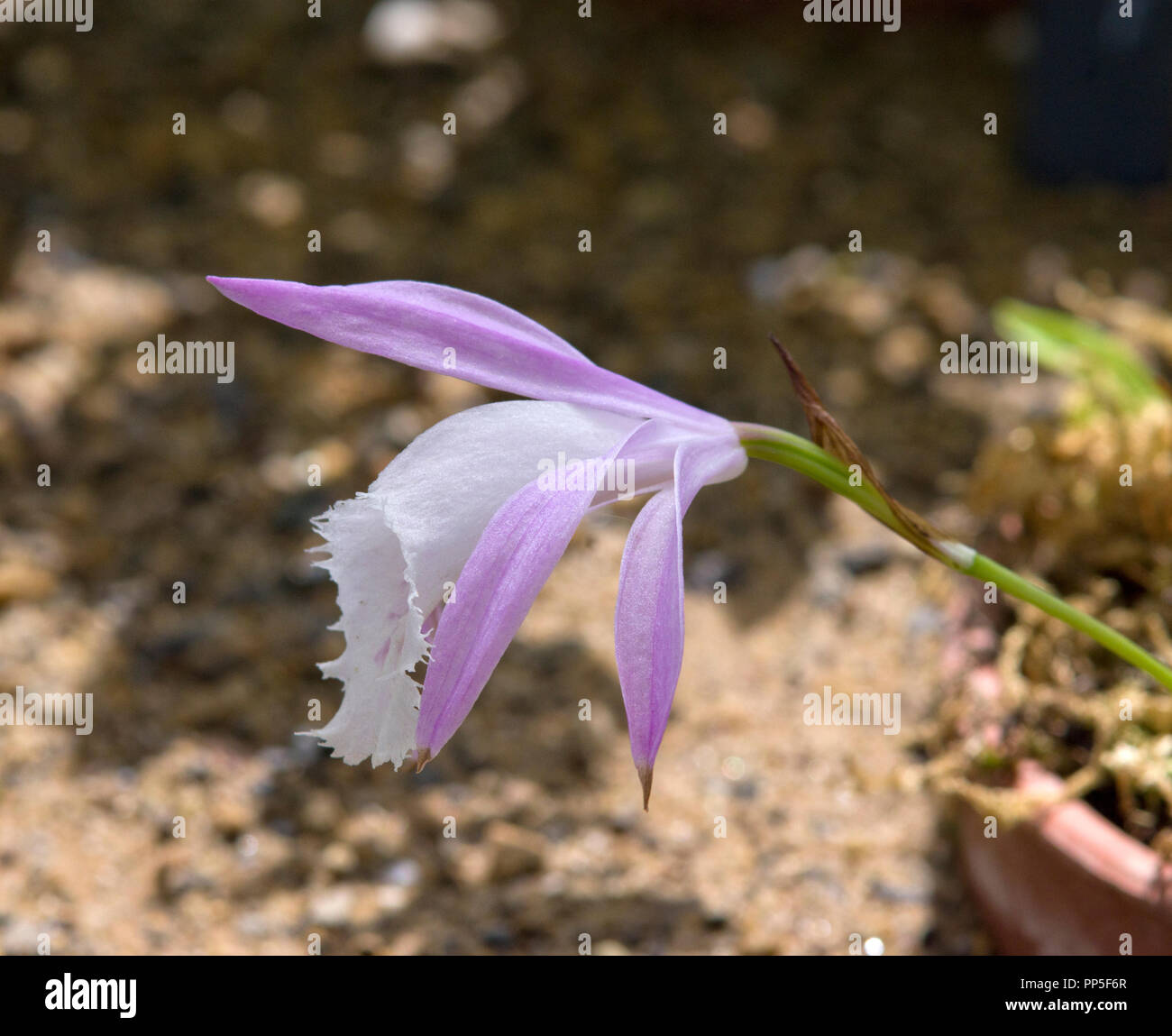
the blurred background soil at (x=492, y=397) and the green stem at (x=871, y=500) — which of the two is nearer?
the green stem at (x=871, y=500)

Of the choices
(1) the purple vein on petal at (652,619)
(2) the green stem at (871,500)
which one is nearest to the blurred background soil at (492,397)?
(2) the green stem at (871,500)

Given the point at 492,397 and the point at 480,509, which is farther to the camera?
the point at 492,397

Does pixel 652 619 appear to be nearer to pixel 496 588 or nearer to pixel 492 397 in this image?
pixel 496 588

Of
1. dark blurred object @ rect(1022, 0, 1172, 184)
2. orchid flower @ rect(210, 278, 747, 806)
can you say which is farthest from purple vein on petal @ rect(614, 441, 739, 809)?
dark blurred object @ rect(1022, 0, 1172, 184)

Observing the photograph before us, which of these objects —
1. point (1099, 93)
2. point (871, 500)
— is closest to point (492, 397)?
point (1099, 93)

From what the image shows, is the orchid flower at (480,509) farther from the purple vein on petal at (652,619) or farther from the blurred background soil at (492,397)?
the blurred background soil at (492,397)
